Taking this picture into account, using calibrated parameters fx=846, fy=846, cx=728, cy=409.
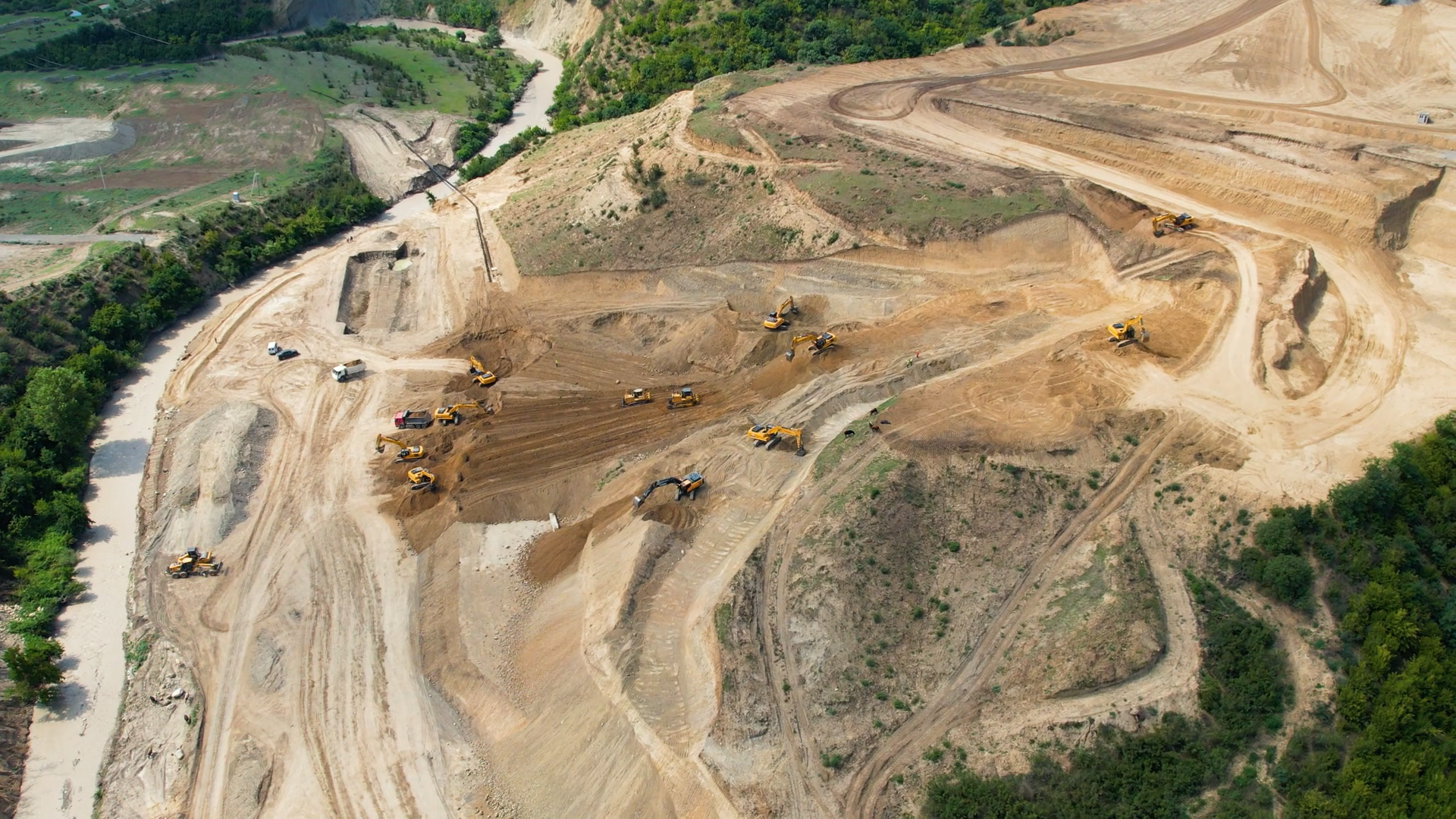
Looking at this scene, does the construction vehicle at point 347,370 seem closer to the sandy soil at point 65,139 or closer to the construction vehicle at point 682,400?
the construction vehicle at point 682,400

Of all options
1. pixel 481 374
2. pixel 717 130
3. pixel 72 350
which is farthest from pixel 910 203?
pixel 72 350

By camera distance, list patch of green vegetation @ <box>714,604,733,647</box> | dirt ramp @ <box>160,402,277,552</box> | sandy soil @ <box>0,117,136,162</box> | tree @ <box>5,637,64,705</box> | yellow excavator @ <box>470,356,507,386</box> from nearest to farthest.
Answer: patch of green vegetation @ <box>714,604,733,647</box> → tree @ <box>5,637,64,705</box> → dirt ramp @ <box>160,402,277,552</box> → yellow excavator @ <box>470,356,507,386</box> → sandy soil @ <box>0,117,136,162</box>

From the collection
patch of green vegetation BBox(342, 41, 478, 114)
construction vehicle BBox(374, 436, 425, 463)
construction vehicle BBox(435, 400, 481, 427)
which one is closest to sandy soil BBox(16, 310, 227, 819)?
construction vehicle BBox(374, 436, 425, 463)

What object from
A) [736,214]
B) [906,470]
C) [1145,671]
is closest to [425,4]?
[736,214]

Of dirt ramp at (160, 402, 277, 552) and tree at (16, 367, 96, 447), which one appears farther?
tree at (16, 367, 96, 447)

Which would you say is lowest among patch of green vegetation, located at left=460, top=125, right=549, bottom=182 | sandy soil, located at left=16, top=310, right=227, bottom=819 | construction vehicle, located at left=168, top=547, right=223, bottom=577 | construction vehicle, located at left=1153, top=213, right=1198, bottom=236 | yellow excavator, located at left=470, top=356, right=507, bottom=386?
sandy soil, located at left=16, top=310, right=227, bottom=819

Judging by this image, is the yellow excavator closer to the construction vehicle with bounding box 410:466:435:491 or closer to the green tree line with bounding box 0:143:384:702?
the construction vehicle with bounding box 410:466:435:491

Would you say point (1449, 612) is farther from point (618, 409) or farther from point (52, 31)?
point (52, 31)
